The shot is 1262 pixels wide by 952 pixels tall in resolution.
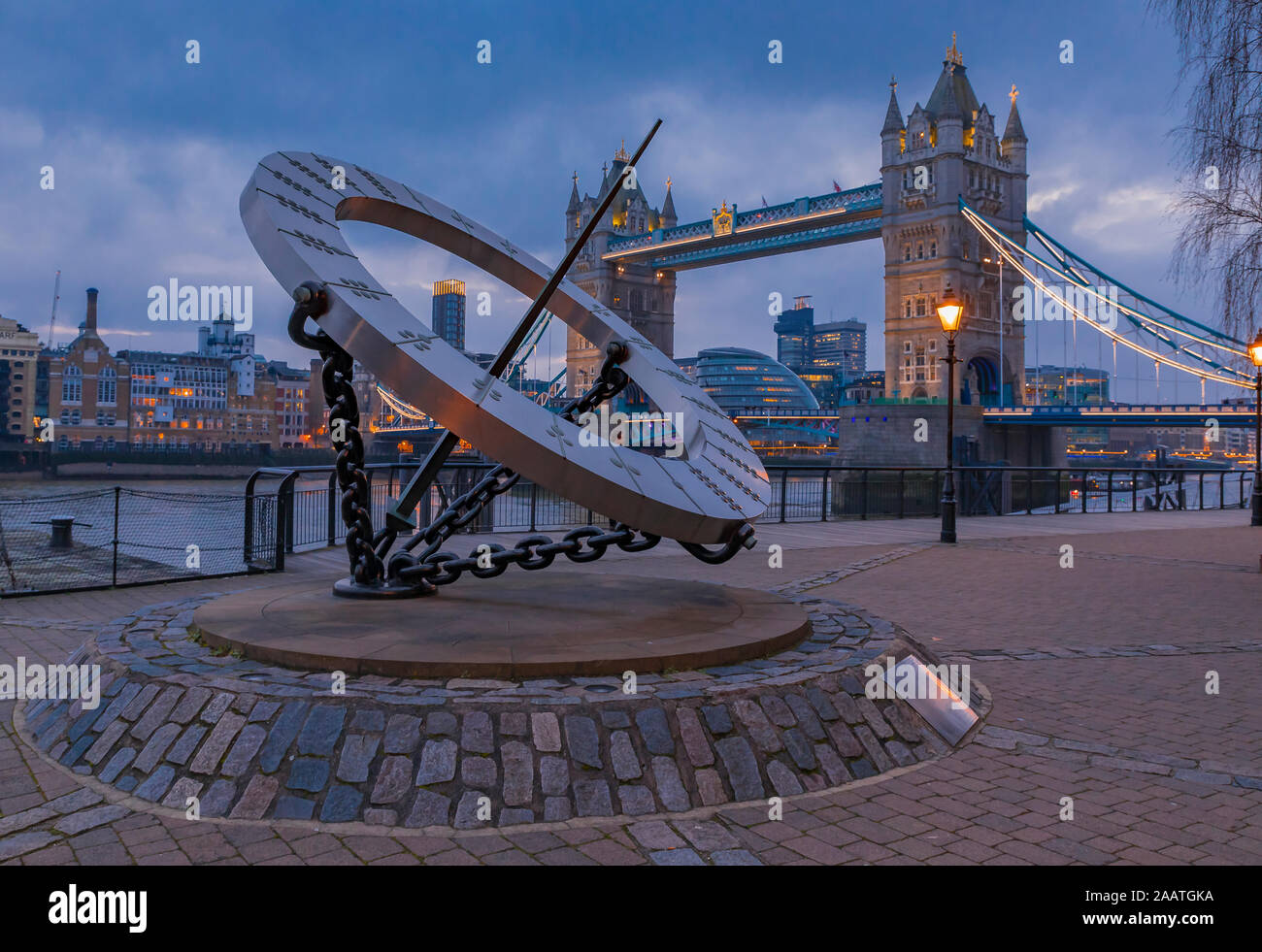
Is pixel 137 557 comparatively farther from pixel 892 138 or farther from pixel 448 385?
pixel 892 138

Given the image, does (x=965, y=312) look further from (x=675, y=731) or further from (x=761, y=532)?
(x=675, y=731)

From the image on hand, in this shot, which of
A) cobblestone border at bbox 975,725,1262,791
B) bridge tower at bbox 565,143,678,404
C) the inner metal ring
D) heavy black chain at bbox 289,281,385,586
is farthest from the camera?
bridge tower at bbox 565,143,678,404

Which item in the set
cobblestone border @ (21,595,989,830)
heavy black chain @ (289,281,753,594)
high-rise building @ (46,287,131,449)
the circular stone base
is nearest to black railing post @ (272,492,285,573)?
the circular stone base

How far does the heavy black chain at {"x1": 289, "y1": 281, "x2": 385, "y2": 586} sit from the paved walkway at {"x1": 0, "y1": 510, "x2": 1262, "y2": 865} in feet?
2.97

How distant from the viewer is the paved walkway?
330 centimetres

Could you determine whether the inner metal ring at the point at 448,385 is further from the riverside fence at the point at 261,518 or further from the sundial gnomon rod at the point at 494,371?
the riverside fence at the point at 261,518

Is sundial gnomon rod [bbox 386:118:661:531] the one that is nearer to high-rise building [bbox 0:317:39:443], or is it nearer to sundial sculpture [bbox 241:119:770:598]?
sundial sculpture [bbox 241:119:770:598]

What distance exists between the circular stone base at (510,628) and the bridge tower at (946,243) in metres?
62.1

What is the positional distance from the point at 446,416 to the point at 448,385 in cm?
16

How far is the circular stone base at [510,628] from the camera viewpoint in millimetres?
4375

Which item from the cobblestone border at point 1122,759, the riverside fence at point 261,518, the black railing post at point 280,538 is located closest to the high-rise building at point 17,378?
the riverside fence at point 261,518
